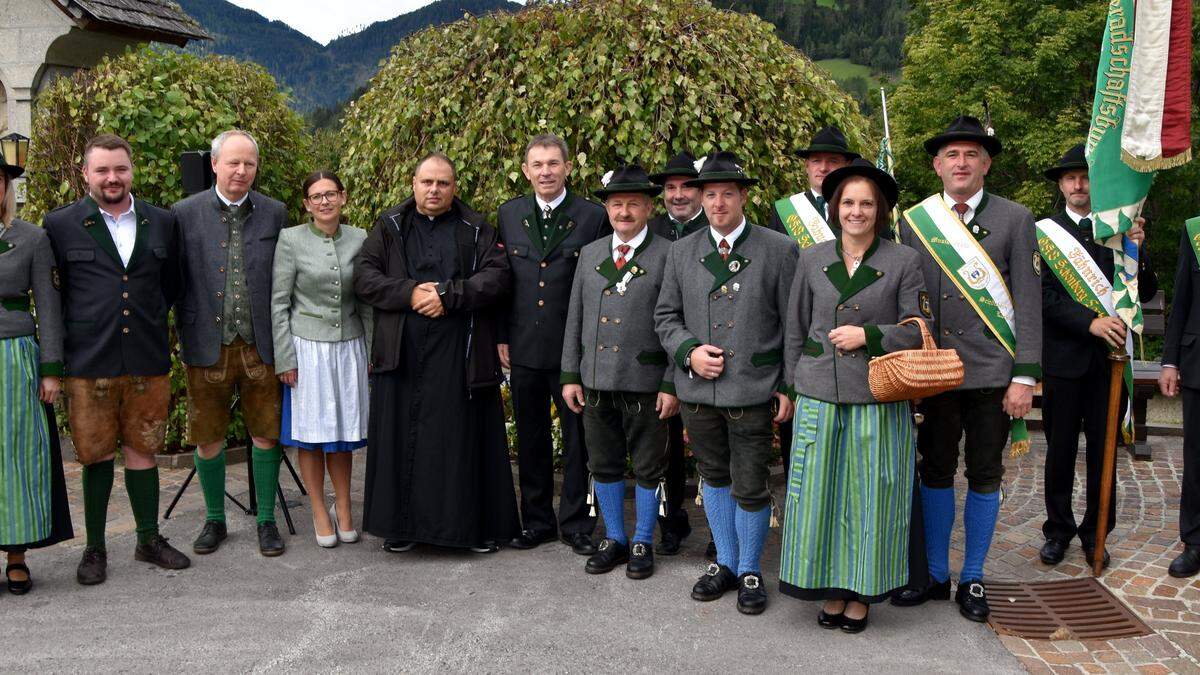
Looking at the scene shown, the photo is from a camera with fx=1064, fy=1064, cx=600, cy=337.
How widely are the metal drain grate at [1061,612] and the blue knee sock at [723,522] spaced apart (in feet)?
3.89

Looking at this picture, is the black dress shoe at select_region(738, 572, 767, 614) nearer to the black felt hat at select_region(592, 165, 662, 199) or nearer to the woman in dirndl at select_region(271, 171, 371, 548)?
the black felt hat at select_region(592, 165, 662, 199)

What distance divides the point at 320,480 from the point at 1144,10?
4.75 meters

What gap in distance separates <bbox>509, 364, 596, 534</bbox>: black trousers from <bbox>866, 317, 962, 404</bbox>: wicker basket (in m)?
1.90

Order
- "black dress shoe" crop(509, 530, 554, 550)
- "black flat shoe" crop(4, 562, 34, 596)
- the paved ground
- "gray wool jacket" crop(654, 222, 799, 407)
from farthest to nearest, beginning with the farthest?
"black dress shoe" crop(509, 530, 554, 550) < "black flat shoe" crop(4, 562, 34, 596) < "gray wool jacket" crop(654, 222, 799, 407) < the paved ground

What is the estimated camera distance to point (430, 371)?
5.54 meters

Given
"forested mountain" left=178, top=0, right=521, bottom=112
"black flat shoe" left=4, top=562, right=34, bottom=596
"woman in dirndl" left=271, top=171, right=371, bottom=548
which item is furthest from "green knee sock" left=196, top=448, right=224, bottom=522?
"forested mountain" left=178, top=0, right=521, bottom=112

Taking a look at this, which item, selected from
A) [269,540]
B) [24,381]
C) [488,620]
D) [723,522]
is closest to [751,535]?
[723,522]

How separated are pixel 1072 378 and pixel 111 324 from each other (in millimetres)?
4808

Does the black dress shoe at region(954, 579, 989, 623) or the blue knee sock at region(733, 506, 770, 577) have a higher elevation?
the blue knee sock at region(733, 506, 770, 577)

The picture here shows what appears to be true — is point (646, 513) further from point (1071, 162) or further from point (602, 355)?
point (1071, 162)

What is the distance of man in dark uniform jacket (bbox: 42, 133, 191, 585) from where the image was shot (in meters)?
5.13

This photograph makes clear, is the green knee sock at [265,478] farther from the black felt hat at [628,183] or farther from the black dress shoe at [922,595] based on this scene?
the black dress shoe at [922,595]

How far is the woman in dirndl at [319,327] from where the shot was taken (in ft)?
18.2

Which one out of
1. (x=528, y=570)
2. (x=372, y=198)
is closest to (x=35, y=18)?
(x=372, y=198)
